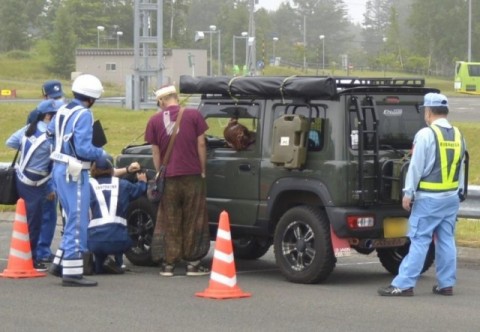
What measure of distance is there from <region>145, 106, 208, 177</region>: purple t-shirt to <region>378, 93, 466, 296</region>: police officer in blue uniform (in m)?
2.23

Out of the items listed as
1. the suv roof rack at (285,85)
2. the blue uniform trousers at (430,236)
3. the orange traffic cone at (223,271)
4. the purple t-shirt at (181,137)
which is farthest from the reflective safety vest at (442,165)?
the purple t-shirt at (181,137)

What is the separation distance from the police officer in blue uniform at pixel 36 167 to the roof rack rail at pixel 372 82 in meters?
3.03

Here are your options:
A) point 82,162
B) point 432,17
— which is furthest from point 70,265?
point 432,17

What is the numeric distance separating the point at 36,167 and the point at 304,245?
A: 291 cm

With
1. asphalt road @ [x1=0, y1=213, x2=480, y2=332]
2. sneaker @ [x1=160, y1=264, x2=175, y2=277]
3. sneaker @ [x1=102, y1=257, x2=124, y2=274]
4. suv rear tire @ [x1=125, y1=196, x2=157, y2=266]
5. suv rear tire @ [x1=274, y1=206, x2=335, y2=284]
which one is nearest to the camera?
asphalt road @ [x1=0, y1=213, x2=480, y2=332]

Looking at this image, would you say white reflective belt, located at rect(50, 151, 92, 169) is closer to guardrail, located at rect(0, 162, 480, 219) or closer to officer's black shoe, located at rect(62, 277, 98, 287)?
officer's black shoe, located at rect(62, 277, 98, 287)

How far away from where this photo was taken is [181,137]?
10.5 m

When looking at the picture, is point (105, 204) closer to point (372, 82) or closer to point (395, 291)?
point (372, 82)

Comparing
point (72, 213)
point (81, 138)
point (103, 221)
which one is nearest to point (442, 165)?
point (81, 138)

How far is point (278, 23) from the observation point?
485ft

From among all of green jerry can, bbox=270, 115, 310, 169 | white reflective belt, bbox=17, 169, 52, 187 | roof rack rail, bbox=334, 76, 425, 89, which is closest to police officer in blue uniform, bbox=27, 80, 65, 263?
white reflective belt, bbox=17, 169, 52, 187

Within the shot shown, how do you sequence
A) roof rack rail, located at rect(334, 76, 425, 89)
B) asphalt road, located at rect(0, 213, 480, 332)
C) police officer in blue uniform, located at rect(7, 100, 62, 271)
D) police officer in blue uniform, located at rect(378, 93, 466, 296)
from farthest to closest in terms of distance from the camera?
police officer in blue uniform, located at rect(7, 100, 62, 271) → roof rack rail, located at rect(334, 76, 425, 89) → police officer in blue uniform, located at rect(378, 93, 466, 296) → asphalt road, located at rect(0, 213, 480, 332)

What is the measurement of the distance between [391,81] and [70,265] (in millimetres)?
3533

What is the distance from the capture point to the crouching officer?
9984 mm
